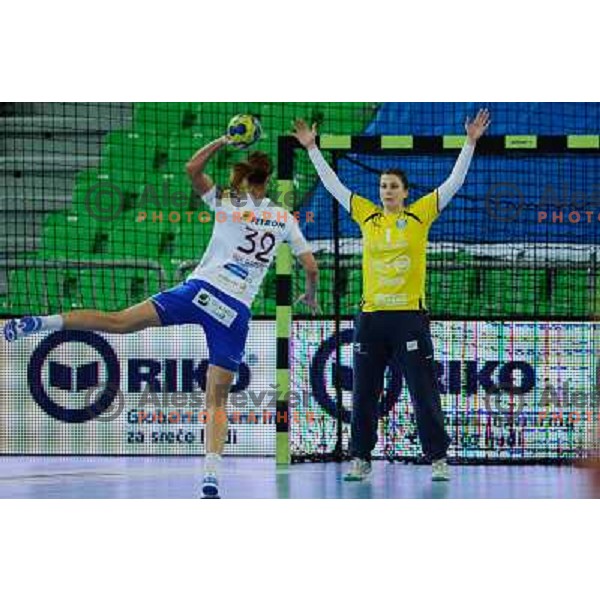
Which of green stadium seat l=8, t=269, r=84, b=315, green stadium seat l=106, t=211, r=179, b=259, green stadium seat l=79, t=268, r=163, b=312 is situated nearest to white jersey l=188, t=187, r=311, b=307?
green stadium seat l=79, t=268, r=163, b=312

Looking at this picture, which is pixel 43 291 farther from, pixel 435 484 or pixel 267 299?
pixel 435 484

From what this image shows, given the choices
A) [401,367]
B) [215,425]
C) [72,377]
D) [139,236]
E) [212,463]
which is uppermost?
[139,236]

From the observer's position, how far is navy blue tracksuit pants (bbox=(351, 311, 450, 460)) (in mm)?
9289

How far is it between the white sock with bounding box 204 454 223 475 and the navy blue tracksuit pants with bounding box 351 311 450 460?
117 centimetres

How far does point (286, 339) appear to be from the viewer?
10.4 m

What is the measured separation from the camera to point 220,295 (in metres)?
8.84

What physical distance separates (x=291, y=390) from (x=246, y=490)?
1.97 metres

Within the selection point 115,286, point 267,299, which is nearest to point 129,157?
point 115,286

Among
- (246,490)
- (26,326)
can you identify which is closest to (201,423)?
(246,490)

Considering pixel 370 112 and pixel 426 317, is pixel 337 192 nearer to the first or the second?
pixel 426 317

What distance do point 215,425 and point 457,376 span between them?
3.26 metres

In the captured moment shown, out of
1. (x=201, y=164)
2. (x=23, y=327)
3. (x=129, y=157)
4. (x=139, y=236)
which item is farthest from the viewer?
(x=129, y=157)

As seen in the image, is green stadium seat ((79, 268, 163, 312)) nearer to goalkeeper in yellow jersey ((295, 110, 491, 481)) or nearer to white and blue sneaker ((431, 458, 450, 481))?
goalkeeper in yellow jersey ((295, 110, 491, 481))

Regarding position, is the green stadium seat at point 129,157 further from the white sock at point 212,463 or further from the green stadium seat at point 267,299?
the white sock at point 212,463
